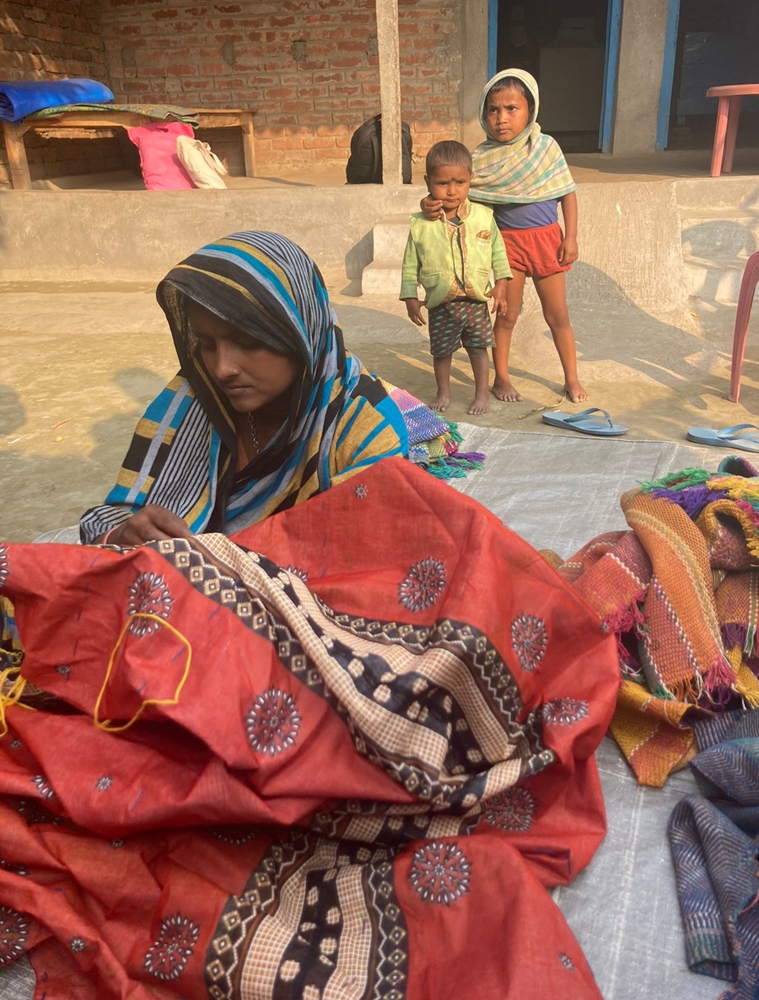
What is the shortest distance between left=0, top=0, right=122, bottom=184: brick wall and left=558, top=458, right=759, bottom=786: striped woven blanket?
28.4 ft

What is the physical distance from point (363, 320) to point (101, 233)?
307cm

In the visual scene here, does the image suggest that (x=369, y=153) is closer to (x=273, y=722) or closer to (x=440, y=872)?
(x=273, y=722)

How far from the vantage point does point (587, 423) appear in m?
3.74

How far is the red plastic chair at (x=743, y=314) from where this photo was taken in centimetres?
400

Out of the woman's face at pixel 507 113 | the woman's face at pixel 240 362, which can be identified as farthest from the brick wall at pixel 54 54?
the woman's face at pixel 240 362

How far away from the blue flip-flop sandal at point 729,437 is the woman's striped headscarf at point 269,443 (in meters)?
1.82

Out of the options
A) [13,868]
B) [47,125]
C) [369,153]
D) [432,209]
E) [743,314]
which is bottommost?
[13,868]

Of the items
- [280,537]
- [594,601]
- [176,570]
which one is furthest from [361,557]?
[594,601]

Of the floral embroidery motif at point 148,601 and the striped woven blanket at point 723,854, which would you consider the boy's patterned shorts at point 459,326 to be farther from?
the floral embroidery motif at point 148,601

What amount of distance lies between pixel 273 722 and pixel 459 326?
10.8ft

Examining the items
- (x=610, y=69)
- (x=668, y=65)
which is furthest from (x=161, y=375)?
(x=668, y=65)

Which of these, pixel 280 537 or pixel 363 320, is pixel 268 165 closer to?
pixel 363 320

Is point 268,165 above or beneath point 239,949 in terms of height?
above

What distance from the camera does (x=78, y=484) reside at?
3422mm
